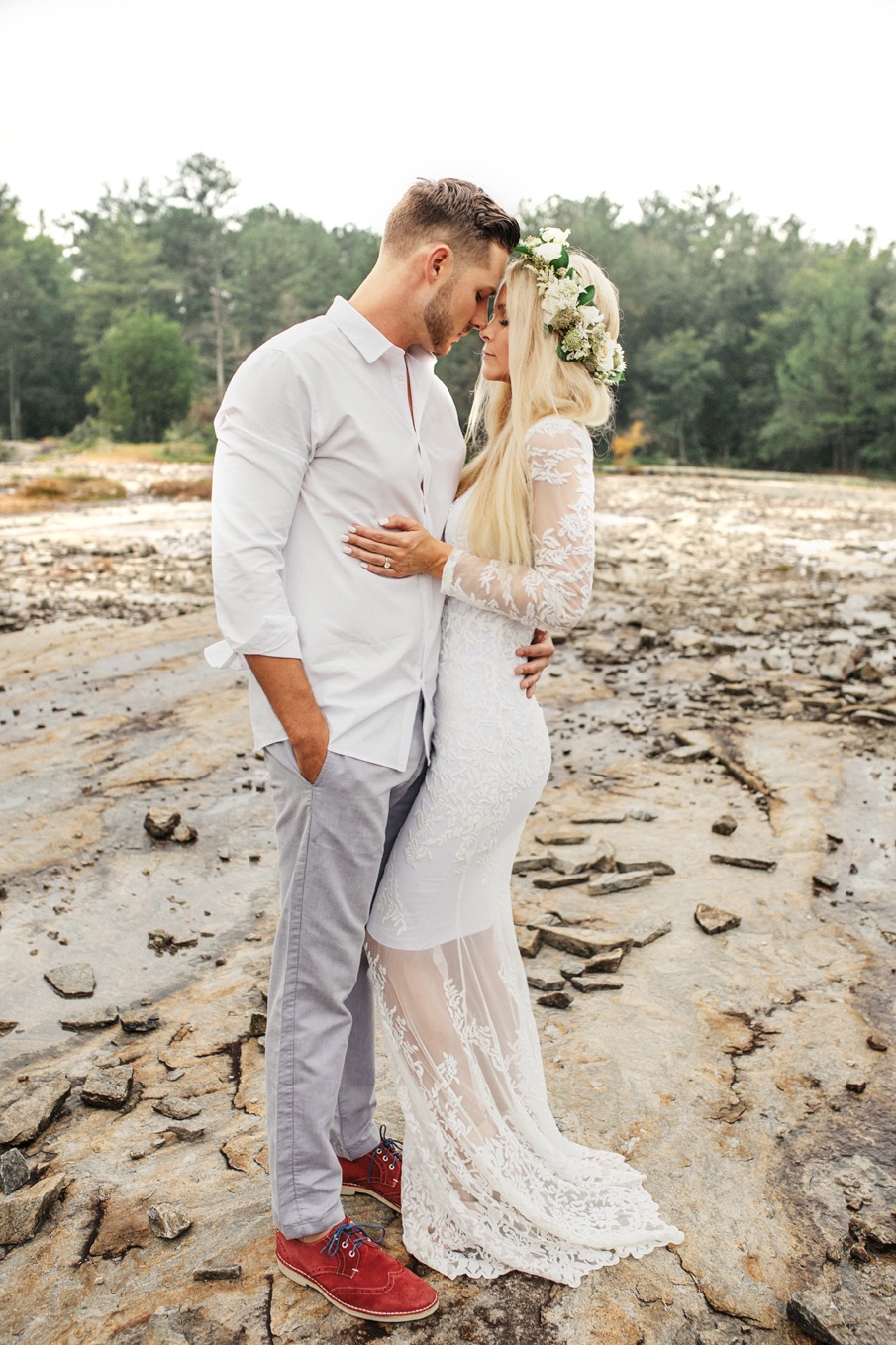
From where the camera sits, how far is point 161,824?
16.8 feet

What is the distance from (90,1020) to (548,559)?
8.02 feet

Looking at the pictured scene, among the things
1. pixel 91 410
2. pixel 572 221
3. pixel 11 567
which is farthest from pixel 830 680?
pixel 91 410

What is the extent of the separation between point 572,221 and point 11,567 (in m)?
47.0

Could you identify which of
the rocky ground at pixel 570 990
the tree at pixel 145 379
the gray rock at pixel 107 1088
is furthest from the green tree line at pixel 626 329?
the gray rock at pixel 107 1088

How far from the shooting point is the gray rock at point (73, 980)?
3826 mm

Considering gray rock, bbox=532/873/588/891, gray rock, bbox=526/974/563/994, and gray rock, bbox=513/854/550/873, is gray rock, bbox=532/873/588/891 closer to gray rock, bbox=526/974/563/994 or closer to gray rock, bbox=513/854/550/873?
gray rock, bbox=513/854/550/873

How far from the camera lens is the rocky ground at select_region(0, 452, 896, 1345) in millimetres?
2381

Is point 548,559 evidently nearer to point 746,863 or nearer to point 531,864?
point 531,864

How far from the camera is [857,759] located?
6.28 metres

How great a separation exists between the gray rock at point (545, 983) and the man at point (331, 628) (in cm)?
158

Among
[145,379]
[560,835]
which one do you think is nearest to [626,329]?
[145,379]

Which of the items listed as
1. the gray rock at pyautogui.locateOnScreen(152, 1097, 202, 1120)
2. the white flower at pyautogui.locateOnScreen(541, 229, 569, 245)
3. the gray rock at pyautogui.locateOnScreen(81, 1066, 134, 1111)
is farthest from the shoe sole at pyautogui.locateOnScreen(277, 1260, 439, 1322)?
the white flower at pyautogui.locateOnScreen(541, 229, 569, 245)

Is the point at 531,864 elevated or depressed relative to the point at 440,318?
depressed

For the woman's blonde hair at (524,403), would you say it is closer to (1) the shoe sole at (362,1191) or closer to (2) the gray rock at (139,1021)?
(1) the shoe sole at (362,1191)
